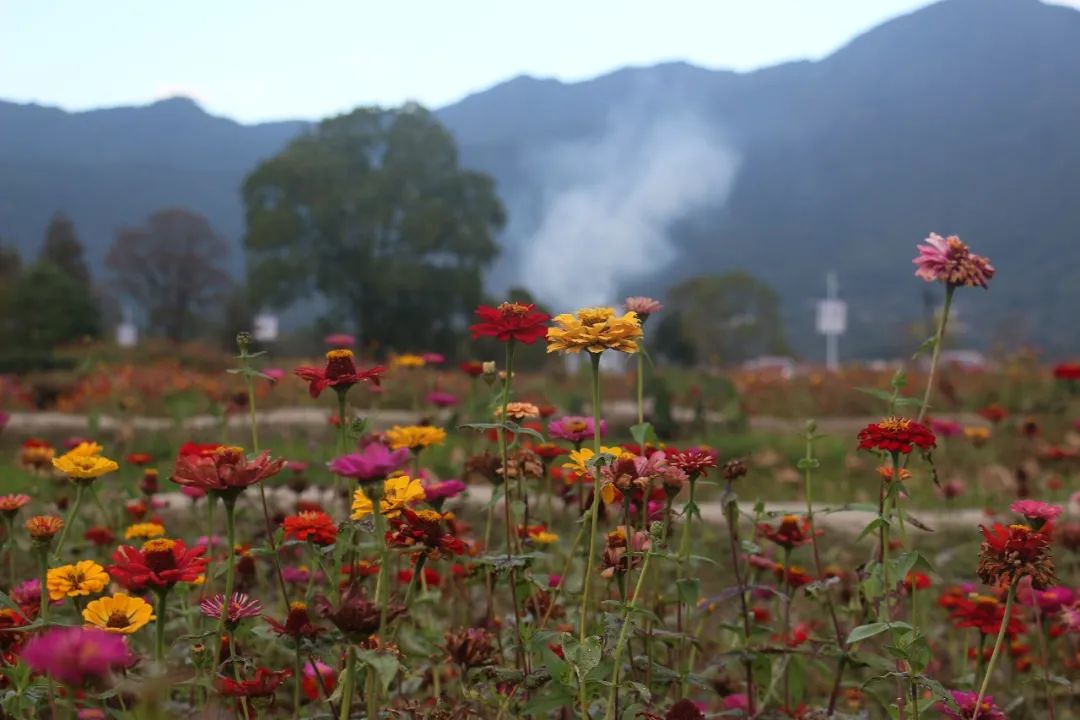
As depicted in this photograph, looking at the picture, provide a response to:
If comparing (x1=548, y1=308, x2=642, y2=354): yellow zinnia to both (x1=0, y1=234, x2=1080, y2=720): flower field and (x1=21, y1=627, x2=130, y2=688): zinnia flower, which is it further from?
(x1=21, y1=627, x2=130, y2=688): zinnia flower

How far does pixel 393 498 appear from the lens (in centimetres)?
123

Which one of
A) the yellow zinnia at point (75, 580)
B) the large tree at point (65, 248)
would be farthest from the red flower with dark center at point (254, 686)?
the large tree at point (65, 248)

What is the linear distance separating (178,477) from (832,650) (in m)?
1.15

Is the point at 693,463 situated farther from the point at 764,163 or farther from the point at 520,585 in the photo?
the point at 764,163

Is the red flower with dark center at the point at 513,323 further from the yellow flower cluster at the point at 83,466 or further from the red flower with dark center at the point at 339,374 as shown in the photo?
the yellow flower cluster at the point at 83,466

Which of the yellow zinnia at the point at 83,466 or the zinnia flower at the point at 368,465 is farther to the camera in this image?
the yellow zinnia at the point at 83,466

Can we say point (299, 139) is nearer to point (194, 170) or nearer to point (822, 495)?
point (822, 495)

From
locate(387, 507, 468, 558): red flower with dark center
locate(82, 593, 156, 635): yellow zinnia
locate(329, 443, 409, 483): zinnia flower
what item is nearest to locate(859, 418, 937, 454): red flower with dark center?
locate(387, 507, 468, 558): red flower with dark center

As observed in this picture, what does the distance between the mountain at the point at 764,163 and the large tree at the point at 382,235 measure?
2196 inches

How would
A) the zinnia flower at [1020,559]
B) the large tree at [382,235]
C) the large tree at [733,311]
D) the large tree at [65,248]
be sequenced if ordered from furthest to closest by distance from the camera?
the large tree at [733,311] < the large tree at [65,248] < the large tree at [382,235] < the zinnia flower at [1020,559]

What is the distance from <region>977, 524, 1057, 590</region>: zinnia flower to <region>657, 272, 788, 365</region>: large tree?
47.4 m

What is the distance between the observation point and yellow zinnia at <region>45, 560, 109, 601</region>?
1.26 m

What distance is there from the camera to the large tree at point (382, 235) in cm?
2862

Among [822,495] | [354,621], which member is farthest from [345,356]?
[822,495]
